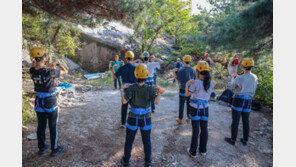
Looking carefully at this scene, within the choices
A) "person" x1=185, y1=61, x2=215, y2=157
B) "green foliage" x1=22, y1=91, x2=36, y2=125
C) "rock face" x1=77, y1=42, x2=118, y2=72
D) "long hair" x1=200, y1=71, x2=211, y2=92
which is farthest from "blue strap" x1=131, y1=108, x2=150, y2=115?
"rock face" x1=77, y1=42, x2=118, y2=72

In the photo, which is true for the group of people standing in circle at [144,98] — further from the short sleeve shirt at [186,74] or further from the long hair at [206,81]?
the short sleeve shirt at [186,74]

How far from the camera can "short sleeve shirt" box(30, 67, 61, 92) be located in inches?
109

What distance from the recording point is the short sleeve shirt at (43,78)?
2.77 metres

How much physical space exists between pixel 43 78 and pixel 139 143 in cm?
249

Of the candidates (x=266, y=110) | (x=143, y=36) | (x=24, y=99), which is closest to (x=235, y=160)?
(x=266, y=110)

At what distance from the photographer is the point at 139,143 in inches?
150

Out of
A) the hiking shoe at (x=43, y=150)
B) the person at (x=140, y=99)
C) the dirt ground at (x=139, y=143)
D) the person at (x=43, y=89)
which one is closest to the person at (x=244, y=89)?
the dirt ground at (x=139, y=143)

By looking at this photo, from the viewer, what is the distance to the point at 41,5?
3.67 m

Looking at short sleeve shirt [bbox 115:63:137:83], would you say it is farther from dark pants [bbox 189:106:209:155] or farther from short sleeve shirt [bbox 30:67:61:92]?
dark pants [bbox 189:106:209:155]

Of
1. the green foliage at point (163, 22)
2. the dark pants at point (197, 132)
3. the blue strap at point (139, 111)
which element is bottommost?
the dark pants at point (197, 132)

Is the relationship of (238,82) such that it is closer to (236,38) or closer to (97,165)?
(236,38)

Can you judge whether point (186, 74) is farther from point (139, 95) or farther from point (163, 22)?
point (163, 22)

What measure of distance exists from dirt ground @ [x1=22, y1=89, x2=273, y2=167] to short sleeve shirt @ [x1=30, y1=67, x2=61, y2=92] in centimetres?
136

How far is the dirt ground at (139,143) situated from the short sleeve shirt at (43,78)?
4.48 ft
